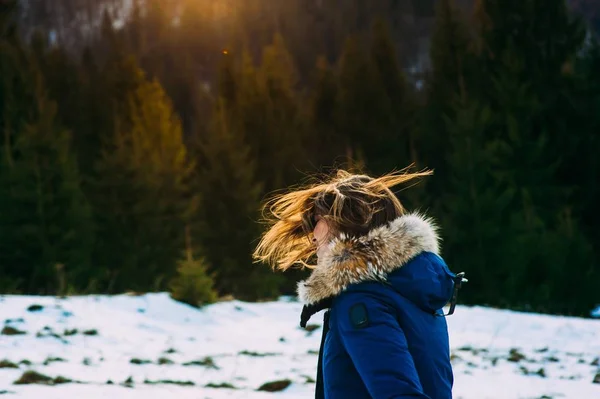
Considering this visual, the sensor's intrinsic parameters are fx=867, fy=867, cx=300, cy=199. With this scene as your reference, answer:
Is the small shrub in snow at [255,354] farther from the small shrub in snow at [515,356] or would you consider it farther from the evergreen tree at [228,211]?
the evergreen tree at [228,211]

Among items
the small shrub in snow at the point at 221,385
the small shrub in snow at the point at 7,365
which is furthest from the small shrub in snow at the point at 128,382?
the small shrub in snow at the point at 7,365

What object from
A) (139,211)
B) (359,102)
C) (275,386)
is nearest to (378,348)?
(275,386)

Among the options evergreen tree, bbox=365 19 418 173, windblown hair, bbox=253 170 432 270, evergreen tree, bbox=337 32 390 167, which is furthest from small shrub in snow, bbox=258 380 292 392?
evergreen tree, bbox=337 32 390 167

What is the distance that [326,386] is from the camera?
2.35m

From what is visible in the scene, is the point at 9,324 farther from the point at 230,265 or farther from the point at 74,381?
the point at 230,265

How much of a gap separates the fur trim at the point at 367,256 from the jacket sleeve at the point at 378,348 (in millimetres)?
69

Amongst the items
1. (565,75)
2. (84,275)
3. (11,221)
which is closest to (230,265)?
(84,275)

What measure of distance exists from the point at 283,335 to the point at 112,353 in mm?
3051

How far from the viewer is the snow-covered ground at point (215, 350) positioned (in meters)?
7.36

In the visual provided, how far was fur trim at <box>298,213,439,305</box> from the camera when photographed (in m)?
2.27

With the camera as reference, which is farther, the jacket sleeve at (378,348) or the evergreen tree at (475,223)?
the evergreen tree at (475,223)

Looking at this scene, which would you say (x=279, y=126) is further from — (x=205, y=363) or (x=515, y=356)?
(x=205, y=363)

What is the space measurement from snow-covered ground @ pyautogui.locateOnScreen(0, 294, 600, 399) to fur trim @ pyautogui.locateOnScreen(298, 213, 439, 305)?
4.40 metres

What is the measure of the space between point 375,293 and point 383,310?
0.19 ft
